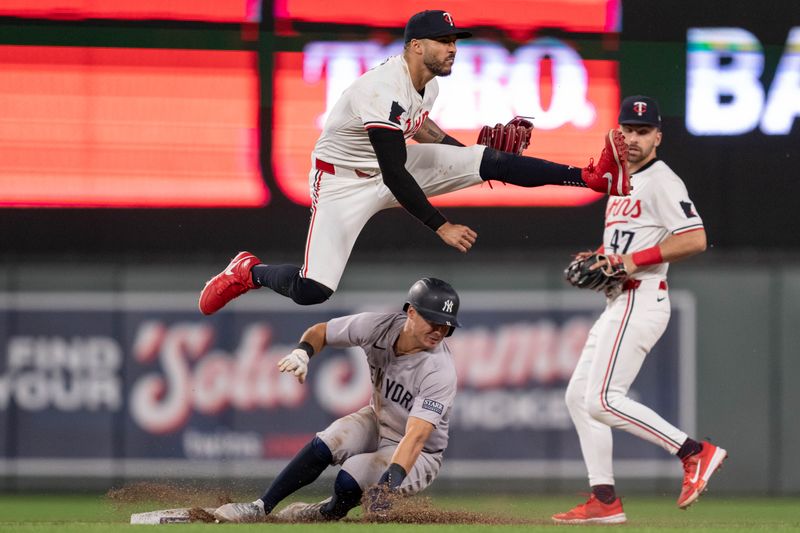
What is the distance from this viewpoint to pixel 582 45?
25.1ft

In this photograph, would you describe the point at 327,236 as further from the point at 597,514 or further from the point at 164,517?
the point at 597,514

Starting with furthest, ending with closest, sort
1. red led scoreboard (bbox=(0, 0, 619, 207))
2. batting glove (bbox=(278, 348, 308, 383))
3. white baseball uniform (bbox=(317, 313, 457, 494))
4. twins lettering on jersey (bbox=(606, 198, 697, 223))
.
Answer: red led scoreboard (bbox=(0, 0, 619, 207))
twins lettering on jersey (bbox=(606, 198, 697, 223))
white baseball uniform (bbox=(317, 313, 457, 494))
batting glove (bbox=(278, 348, 308, 383))

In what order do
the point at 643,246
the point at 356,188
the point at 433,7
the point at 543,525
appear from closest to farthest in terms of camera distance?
1. the point at 543,525
2. the point at 356,188
3. the point at 643,246
4. the point at 433,7

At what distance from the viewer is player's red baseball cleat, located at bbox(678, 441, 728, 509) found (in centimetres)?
522

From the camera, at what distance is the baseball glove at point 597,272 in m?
5.39

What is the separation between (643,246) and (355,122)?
1.32 meters

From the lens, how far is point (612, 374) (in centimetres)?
545

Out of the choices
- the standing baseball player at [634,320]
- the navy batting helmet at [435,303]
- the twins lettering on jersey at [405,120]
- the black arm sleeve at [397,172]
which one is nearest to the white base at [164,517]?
the navy batting helmet at [435,303]

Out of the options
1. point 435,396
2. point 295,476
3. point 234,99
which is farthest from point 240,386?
point 435,396

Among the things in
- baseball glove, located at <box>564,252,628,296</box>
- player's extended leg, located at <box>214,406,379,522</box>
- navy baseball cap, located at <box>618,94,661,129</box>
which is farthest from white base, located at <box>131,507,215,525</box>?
navy baseball cap, located at <box>618,94,661,129</box>

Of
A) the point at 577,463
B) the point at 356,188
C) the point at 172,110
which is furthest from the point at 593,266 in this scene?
→ the point at 172,110

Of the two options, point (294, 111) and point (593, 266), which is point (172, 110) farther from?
point (593, 266)

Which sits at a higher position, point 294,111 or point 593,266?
point 294,111

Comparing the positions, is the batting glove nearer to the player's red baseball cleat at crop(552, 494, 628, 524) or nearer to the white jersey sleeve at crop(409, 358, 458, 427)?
the white jersey sleeve at crop(409, 358, 458, 427)
